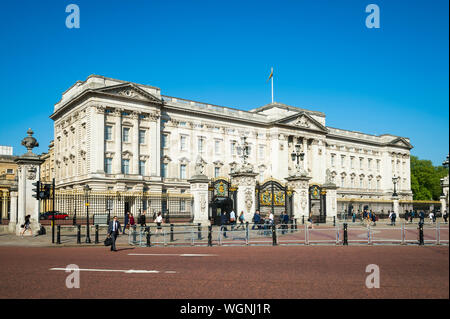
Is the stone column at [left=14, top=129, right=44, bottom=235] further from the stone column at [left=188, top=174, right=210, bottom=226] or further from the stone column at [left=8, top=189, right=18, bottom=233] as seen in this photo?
the stone column at [left=188, top=174, right=210, bottom=226]

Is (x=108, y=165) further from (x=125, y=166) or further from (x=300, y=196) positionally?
(x=300, y=196)

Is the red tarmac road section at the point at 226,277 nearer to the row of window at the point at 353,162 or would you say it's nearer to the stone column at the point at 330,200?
the stone column at the point at 330,200

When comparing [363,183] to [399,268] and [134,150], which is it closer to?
[134,150]

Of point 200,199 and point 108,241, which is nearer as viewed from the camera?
point 108,241

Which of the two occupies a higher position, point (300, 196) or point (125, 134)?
point (125, 134)

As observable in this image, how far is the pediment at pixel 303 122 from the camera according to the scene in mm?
74500

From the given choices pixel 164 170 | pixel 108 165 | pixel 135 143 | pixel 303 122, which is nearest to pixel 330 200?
pixel 135 143

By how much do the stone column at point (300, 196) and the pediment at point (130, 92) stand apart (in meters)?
30.6

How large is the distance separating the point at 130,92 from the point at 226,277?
161 feet

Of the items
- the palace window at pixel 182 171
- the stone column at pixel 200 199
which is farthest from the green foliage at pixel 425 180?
the stone column at pixel 200 199

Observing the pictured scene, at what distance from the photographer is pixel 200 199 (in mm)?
27344

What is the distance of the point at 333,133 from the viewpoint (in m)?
86.1

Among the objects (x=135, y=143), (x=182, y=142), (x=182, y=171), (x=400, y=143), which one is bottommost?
(x=182, y=171)

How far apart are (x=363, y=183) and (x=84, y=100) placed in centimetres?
6119
